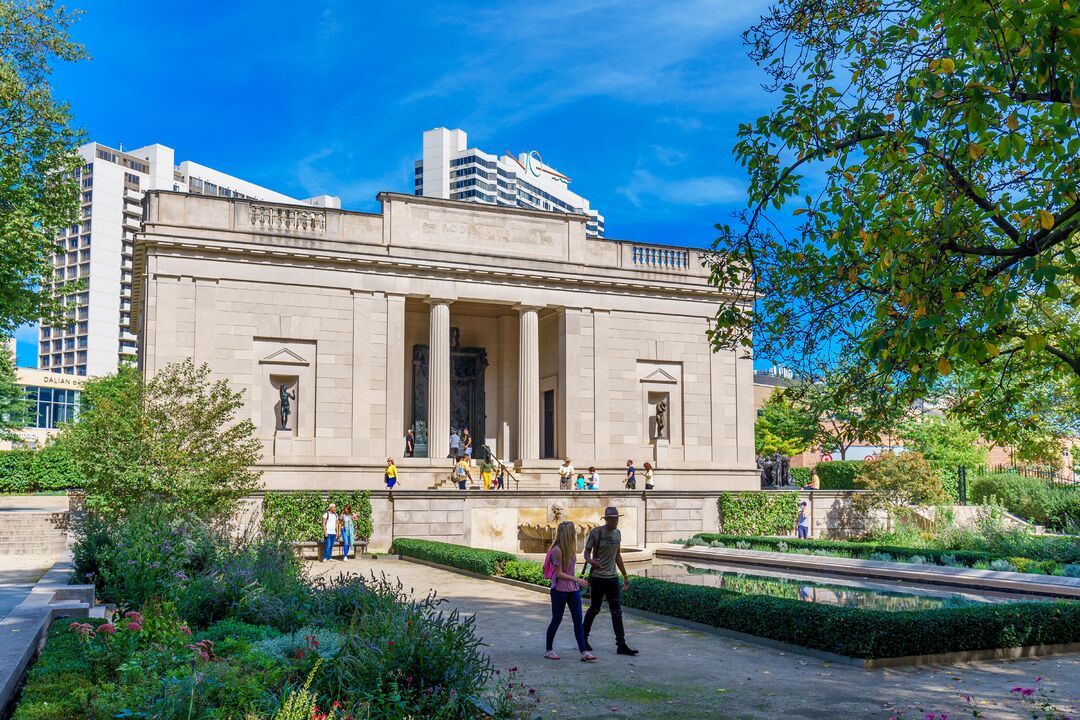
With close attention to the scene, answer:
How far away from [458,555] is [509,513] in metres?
7.69

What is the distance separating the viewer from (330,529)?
2712cm

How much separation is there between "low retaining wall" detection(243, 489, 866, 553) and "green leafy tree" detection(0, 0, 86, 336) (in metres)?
9.08

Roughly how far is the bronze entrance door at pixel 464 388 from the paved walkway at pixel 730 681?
2638 centimetres

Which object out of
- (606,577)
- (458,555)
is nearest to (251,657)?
(606,577)

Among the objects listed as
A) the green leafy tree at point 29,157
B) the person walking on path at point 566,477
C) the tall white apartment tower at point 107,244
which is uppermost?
the tall white apartment tower at point 107,244

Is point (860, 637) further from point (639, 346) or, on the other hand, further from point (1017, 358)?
point (639, 346)

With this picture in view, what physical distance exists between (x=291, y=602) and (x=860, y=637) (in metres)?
6.96

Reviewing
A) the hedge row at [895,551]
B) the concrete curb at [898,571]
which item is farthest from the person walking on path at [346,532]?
the hedge row at [895,551]

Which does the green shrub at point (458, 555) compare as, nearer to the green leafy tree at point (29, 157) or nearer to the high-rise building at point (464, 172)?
the green leafy tree at point (29, 157)

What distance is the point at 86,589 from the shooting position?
1341 centimetres

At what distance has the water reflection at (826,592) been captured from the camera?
49.3 feet

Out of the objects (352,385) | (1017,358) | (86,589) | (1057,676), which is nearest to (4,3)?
(352,385)

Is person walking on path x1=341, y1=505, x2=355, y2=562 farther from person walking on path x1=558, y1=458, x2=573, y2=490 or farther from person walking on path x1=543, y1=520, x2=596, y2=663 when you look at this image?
person walking on path x1=543, y1=520, x2=596, y2=663

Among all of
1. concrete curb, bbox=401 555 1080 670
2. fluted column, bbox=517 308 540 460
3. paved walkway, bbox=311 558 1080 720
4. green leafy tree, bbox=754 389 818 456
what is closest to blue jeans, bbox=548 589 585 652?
paved walkway, bbox=311 558 1080 720
